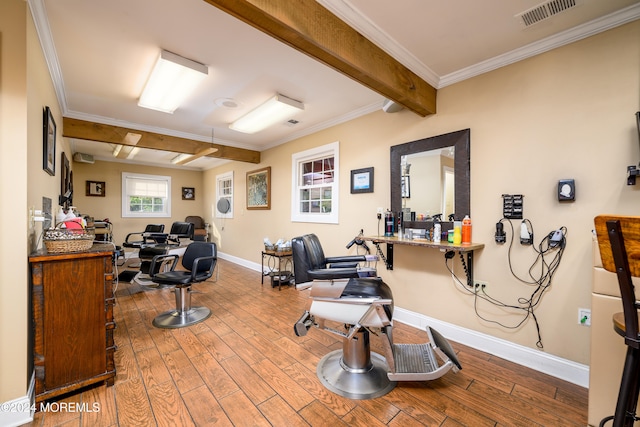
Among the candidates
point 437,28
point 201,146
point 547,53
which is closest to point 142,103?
point 201,146

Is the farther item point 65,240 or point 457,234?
point 457,234

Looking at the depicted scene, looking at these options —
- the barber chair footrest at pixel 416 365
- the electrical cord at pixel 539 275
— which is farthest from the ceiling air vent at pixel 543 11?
the barber chair footrest at pixel 416 365

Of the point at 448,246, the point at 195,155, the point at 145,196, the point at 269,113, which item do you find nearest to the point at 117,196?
the point at 145,196

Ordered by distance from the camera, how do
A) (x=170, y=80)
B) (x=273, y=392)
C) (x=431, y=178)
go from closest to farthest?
(x=273, y=392) → (x=170, y=80) → (x=431, y=178)

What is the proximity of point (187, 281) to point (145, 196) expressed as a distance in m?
5.39

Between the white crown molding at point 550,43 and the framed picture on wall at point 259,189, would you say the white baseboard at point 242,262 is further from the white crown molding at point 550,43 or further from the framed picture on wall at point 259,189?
the white crown molding at point 550,43

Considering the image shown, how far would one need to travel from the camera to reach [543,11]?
167cm

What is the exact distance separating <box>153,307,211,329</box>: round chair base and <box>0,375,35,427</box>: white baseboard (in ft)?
3.82

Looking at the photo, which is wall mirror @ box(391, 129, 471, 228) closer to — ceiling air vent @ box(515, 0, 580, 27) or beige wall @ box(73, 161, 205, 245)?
ceiling air vent @ box(515, 0, 580, 27)

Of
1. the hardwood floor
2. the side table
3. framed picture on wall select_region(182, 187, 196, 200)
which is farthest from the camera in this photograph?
framed picture on wall select_region(182, 187, 196, 200)

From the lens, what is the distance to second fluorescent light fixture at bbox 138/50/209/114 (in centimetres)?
220

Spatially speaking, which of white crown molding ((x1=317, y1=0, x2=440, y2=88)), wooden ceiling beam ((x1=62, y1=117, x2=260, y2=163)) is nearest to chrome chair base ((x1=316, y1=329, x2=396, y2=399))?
white crown molding ((x1=317, y1=0, x2=440, y2=88))

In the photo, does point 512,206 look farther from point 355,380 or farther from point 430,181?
point 355,380

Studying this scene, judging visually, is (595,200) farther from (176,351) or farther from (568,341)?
(176,351)
